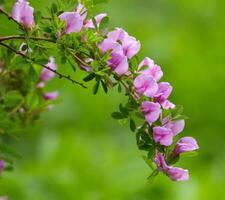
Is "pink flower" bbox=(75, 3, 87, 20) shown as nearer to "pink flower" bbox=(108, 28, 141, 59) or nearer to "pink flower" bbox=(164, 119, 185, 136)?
"pink flower" bbox=(108, 28, 141, 59)

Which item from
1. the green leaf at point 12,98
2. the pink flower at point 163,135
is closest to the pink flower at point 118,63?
the pink flower at point 163,135

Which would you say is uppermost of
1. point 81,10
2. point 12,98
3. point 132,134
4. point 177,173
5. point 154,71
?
point 132,134

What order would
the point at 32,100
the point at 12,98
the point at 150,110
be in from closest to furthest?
the point at 150,110
the point at 12,98
the point at 32,100

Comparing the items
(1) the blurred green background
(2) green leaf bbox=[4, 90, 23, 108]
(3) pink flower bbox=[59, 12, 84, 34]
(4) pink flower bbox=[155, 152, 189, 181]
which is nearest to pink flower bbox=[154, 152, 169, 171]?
(4) pink flower bbox=[155, 152, 189, 181]

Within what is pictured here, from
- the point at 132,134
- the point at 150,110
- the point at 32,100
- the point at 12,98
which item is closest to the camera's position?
the point at 150,110

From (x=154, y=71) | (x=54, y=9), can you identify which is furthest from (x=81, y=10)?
(x=154, y=71)

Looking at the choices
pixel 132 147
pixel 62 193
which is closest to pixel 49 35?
pixel 62 193

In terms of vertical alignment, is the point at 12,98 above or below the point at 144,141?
above

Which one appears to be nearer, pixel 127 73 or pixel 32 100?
pixel 127 73

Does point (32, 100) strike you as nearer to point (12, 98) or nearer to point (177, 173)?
point (12, 98)
